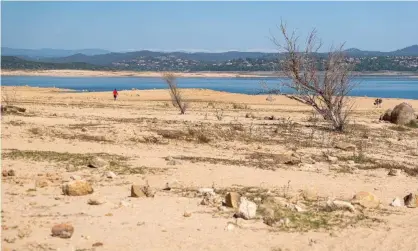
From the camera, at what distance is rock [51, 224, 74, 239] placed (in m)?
6.66

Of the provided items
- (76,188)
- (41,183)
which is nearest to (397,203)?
(76,188)

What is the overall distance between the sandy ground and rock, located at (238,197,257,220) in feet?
0.31

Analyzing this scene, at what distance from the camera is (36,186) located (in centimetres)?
920

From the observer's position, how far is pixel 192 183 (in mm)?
10164

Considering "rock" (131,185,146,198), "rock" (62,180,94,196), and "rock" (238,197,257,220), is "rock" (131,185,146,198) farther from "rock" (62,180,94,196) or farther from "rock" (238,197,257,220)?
"rock" (238,197,257,220)

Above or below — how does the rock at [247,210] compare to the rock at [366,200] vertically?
above

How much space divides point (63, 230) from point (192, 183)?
3.75 m

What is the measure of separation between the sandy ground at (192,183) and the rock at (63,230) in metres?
0.08

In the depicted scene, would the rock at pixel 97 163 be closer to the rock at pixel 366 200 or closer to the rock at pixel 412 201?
the rock at pixel 366 200

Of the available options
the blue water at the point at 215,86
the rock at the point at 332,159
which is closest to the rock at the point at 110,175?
the rock at the point at 332,159

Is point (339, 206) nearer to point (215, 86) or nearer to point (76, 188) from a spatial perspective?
point (76, 188)

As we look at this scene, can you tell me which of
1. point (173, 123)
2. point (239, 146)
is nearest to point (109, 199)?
point (239, 146)

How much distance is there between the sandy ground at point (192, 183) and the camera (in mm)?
6844

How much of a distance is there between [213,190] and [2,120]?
10935 mm
